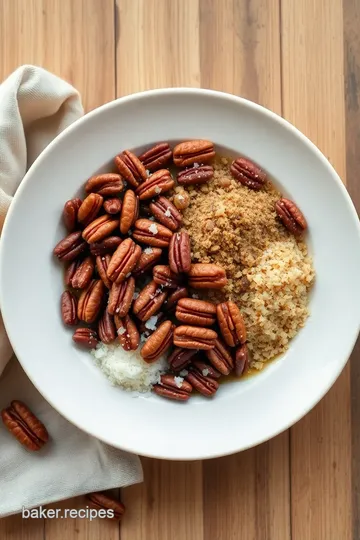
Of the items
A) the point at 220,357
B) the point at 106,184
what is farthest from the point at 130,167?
the point at 220,357

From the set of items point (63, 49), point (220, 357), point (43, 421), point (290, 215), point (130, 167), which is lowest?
point (43, 421)

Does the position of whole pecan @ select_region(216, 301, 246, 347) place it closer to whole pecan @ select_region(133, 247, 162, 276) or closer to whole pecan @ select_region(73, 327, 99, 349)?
whole pecan @ select_region(133, 247, 162, 276)

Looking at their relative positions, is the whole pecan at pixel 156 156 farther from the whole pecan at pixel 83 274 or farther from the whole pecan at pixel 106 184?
the whole pecan at pixel 83 274

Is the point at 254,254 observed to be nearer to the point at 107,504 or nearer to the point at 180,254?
the point at 180,254

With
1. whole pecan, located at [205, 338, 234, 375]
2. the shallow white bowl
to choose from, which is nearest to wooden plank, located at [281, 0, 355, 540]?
the shallow white bowl

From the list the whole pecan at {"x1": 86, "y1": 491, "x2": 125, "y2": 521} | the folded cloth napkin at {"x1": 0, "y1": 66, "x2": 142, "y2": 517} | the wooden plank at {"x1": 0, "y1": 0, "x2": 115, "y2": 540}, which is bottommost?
the whole pecan at {"x1": 86, "y1": 491, "x2": 125, "y2": 521}

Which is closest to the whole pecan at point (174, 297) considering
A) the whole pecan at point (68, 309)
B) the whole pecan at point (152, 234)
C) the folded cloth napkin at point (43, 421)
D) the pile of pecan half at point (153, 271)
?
the pile of pecan half at point (153, 271)
